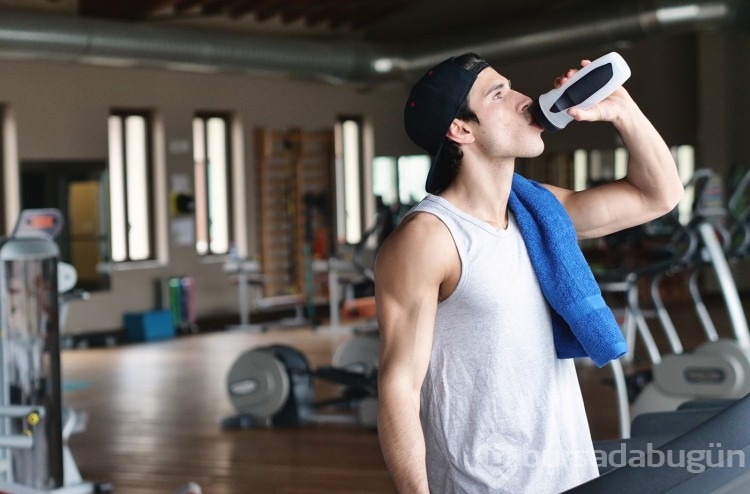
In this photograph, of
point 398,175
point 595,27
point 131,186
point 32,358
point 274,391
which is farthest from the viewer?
point 398,175

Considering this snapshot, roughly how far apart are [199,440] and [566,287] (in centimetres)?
457

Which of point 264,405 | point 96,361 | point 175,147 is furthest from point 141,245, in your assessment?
point 264,405

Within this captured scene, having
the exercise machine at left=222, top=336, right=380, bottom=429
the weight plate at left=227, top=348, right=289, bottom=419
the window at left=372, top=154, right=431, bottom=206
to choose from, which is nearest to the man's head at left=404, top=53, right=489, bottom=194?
the exercise machine at left=222, top=336, right=380, bottom=429

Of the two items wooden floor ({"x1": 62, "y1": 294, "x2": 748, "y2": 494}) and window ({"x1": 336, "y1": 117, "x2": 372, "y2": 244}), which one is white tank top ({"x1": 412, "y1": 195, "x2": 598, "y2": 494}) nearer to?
wooden floor ({"x1": 62, "y1": 294, "x2": 748, "y2": 494})

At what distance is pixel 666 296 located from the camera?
13023 millimetres

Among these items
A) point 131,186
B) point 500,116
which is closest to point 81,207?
point 131,186

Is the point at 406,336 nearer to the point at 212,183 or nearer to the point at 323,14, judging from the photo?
the point at 212,183

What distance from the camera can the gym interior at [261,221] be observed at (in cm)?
502

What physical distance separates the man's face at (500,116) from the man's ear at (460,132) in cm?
1

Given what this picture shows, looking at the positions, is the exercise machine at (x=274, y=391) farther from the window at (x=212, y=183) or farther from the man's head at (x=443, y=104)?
the window at (x=212, y=183)

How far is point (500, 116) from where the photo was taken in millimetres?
1714

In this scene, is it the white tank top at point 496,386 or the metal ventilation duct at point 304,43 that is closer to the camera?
the white tank top at point 496,386

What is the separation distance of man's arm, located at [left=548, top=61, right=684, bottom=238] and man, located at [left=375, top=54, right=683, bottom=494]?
0.22 feet

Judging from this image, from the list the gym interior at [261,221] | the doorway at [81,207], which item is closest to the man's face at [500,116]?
the gym interior at [261,221]
